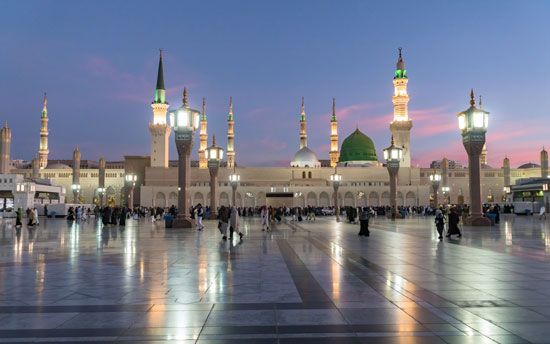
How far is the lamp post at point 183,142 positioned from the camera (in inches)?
953

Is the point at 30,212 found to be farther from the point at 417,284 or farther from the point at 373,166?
the point at 373,166

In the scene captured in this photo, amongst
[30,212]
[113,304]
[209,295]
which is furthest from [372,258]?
[30,212]

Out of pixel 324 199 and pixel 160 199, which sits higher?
pixel 160 199

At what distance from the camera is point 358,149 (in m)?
83.1

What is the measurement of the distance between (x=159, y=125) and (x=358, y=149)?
3280 centimetres

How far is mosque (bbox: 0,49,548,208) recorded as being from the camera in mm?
70562

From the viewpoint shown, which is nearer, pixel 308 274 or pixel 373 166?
pixel 308 274

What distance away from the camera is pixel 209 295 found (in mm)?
6441

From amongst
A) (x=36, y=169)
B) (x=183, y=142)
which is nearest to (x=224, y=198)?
(x=36, y=169)

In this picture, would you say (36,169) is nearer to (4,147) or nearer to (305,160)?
(4,147)

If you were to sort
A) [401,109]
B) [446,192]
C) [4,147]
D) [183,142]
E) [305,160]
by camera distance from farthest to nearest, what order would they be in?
[305,160], [4,147], [446,192], [401,109], [183,142]

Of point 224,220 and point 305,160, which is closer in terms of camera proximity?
point 224,220

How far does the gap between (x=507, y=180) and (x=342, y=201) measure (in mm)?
30664

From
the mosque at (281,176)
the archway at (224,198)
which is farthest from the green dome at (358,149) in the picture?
the archway at (224,198)
